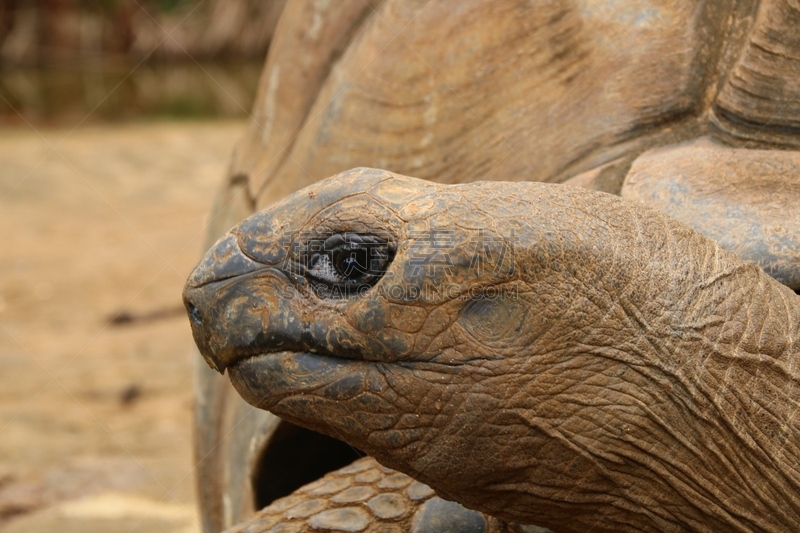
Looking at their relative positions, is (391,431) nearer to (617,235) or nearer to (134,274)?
(617,235)

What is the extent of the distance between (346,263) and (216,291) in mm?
202

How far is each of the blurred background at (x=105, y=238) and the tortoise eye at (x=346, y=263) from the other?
2.54 m

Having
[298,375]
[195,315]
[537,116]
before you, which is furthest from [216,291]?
[537,116]

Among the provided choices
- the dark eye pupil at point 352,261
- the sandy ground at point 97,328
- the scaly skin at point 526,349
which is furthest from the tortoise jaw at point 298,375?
the sandy ground at point 97,328

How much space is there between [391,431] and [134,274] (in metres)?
5.88

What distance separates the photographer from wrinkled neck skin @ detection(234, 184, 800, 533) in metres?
1.50

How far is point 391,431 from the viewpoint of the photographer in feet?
5.03

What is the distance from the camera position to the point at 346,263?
59.8 inches

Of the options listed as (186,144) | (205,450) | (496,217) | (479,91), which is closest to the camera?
(496,217)

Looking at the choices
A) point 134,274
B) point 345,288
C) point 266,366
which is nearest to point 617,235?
point 345,288

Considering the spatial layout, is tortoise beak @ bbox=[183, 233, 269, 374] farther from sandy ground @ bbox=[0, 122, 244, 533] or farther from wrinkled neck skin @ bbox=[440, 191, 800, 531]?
sandy ground @ bbox=[0, 122, 244, 533]

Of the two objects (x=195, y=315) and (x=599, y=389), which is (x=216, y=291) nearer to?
(x=195, y=315)

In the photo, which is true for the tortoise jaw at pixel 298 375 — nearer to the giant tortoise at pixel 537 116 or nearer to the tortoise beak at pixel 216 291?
the tortoise beak at pixel 216 291

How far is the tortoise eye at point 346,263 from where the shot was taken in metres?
1.50
